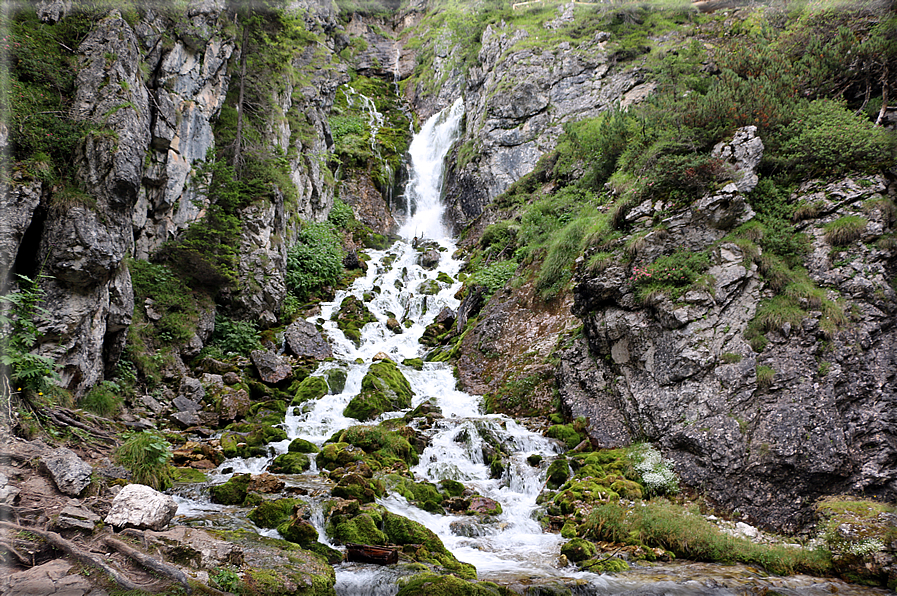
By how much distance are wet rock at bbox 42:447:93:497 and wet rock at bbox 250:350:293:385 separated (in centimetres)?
817

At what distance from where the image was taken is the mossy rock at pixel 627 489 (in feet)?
28.0

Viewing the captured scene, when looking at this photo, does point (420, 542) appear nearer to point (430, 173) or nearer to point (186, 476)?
point (186, 476)

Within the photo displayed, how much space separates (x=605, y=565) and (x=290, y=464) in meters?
6.70

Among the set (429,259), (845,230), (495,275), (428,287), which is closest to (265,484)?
(495,275)

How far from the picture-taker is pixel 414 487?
902 cm

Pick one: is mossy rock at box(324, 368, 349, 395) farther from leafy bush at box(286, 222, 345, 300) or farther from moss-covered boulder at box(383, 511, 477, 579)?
moss-covered boulder at box(383, 511, 477, 579)

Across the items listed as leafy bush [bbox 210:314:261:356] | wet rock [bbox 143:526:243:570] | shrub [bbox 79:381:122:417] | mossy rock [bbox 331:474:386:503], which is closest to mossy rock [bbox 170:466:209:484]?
shrub [bbox 79:381:122:417]

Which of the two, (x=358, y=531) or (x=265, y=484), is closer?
(x=358, y=531)

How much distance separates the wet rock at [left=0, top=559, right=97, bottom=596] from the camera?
12.0ft

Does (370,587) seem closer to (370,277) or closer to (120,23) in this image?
(120,23)

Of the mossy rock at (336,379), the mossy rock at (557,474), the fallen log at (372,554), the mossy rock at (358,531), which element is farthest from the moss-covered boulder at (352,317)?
the fallen log at (372,554)

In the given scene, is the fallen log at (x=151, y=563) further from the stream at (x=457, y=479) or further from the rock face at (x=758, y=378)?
the rock face at (x=758, y=378)

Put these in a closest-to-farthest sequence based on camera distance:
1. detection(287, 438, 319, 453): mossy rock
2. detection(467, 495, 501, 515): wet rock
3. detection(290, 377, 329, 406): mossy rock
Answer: detection(467, 495, 501, 515): wet rock < detection(287, 438, 319, 453): mossy rock < detection(290, 377, 329, 406): mossy rock

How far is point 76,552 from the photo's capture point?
4.25m
